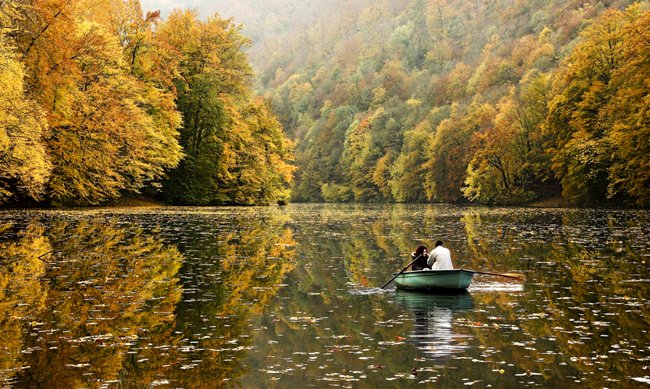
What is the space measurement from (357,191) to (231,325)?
13851 cm

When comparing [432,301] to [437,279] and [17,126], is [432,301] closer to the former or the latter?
[437,279]

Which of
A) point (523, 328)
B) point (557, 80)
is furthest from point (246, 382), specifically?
point (557, 80)

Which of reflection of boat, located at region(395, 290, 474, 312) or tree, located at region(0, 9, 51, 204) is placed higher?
tree, located at region(0, 9, 51, 204)

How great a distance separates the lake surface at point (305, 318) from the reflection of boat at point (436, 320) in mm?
53

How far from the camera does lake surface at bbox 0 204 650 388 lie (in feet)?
38.5

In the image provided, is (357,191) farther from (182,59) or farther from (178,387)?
(178,387)

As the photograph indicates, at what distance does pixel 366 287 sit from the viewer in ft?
73.0

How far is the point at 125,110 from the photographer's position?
56000 mm

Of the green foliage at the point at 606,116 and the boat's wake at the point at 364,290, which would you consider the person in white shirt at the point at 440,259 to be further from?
the green foliage at the point at 606,116

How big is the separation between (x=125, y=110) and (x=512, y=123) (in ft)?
189

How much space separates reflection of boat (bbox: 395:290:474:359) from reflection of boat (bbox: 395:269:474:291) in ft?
0.77

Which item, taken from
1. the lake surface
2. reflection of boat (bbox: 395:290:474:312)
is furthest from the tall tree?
reflection of boat (bbox: 395:290:474:312)

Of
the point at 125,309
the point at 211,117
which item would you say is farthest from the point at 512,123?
the point at 125,309

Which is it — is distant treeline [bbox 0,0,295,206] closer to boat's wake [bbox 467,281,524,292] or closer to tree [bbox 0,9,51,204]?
tree [bbox 0,9,51,204]
